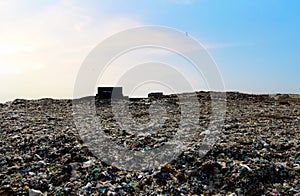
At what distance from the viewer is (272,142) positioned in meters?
5.79

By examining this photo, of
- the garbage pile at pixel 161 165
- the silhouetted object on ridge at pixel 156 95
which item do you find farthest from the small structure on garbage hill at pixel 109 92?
the garbage pile at pixel 161 165

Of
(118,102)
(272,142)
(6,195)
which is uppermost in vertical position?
(118,102)

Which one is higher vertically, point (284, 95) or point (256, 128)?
point (284, 95)

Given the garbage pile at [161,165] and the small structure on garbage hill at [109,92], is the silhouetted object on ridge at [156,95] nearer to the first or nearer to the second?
the small structure on garbage hill at [109,92]

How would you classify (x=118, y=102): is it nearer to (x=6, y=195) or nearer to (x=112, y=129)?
(x=112, y=129)

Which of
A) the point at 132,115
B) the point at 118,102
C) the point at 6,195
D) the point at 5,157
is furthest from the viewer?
the point at 118,102

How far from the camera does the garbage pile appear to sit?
4.34 m

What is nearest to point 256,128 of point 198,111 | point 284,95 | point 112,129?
point 198,111

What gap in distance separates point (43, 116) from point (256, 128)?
18.5 ft

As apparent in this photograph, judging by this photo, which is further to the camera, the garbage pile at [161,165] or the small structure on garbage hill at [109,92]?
the small structure on garbage hill at [109,92]

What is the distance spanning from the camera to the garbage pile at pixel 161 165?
4.34m

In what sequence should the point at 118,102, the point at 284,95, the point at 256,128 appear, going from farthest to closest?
the point at 284,95 → the point at 118,102 → the point at 256,128

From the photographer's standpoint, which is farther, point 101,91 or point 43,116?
point 101,91

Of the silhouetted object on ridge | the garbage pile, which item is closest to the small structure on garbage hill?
the silhouetted object on ridge
